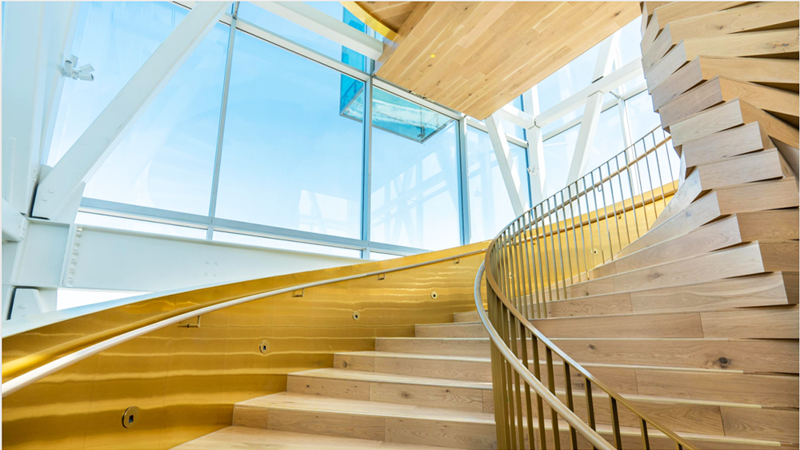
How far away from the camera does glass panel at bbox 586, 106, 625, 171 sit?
732 cm

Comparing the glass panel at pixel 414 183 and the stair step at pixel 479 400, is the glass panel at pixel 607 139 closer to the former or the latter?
the glass panel at pixel 414 183

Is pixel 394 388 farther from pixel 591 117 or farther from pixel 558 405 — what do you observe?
pixel 591 117

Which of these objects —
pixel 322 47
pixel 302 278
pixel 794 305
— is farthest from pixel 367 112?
pixel 794 305

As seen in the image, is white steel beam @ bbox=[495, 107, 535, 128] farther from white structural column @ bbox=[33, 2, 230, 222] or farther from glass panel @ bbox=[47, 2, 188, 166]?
glass panel @ bbox=[47, 2, 188, 166]

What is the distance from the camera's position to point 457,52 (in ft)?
17.0

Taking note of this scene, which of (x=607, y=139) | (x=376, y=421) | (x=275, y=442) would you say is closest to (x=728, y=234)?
(x=376, y=421)

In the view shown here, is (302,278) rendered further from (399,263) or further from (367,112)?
(367,112)

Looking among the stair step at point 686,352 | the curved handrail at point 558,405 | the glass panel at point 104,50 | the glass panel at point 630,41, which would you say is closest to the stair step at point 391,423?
the stair step at point 686,352

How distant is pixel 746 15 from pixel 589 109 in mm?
4100

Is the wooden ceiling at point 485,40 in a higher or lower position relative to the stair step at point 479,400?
higher

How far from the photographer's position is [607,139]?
746 cm

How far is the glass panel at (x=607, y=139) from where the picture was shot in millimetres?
7316

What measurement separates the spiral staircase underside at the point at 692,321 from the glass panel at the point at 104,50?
149 inches

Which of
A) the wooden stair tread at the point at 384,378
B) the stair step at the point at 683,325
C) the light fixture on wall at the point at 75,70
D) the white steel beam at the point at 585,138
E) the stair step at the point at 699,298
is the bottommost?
the wooden stair tread at the point at 384,378
